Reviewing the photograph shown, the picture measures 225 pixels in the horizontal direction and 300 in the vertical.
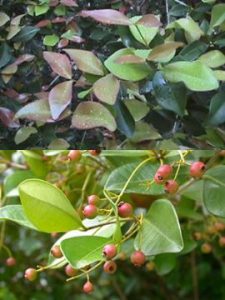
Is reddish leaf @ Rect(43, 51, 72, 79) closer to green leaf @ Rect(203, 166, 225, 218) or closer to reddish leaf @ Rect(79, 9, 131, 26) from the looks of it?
reddish leaf @ Rect(79, 9, 131, 26)

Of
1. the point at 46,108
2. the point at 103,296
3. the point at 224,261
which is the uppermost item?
the point at 46,108

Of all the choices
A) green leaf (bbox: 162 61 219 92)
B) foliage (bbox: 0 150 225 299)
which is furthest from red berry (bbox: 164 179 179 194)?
green leaf (bbox: 162 61 219 92)

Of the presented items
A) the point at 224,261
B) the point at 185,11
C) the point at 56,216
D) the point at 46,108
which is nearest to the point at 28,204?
the point at 56,216

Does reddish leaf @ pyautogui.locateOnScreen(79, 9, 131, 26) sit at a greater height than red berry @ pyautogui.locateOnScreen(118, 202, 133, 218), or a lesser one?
greater

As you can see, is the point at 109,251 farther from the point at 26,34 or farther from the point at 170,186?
the point at 26,34

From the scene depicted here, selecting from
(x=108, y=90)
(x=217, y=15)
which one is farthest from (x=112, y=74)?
(x=217, y=15)

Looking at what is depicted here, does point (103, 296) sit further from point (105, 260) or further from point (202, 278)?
point (105, 260)

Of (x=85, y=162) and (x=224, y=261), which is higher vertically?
(x=85, y=162)

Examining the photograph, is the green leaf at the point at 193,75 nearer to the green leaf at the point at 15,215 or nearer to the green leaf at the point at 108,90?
the green leaf at the point at 108,90
